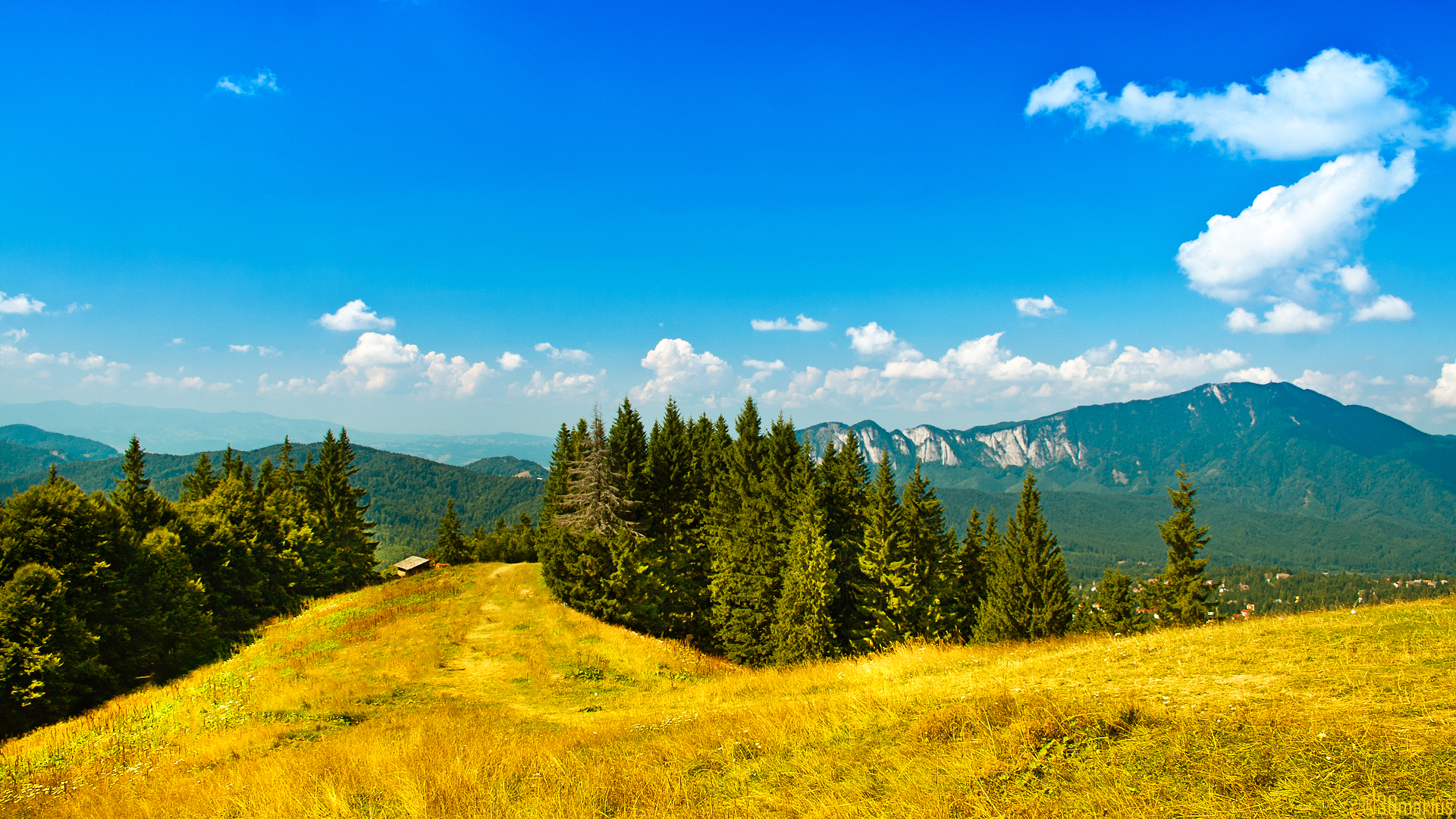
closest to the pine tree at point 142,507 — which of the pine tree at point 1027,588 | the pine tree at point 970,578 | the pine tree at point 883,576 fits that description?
the pine tree at point 883,576

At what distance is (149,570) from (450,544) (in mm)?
49292

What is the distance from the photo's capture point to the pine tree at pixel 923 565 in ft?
102

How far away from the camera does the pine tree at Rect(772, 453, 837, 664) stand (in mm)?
28750

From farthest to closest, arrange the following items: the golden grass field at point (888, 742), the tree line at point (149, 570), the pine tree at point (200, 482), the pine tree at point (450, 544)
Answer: the pine tree at point (450, 544) < the pine tree at point (200, 482) < the tree line at point (149, 570) < the golden grass field at point (888, 742)

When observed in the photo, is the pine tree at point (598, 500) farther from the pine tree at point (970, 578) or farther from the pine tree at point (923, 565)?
the pine tree at point (970, 578)

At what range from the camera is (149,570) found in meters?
32.7

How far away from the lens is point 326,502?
186 ft

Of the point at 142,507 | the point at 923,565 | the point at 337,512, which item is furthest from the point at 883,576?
the point at 337,512

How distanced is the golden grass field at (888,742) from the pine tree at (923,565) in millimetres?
12997

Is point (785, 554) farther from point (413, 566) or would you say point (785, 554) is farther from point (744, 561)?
point (413, 566)

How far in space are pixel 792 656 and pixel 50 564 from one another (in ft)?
117

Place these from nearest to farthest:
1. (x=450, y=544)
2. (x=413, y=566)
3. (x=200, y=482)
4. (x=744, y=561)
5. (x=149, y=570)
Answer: (x=149, y=570)
(x=744, y=561)
(x=200, y=482)
(x=413, y=566)
(x=450, y=544)

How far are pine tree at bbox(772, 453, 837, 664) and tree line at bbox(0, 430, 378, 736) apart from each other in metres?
30.8

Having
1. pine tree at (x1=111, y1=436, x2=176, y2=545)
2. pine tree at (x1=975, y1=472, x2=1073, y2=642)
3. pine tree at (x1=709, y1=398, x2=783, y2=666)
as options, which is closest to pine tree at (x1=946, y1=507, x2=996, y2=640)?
pine tree at (x1=975, y1=472, x2=1073, y2=642)
